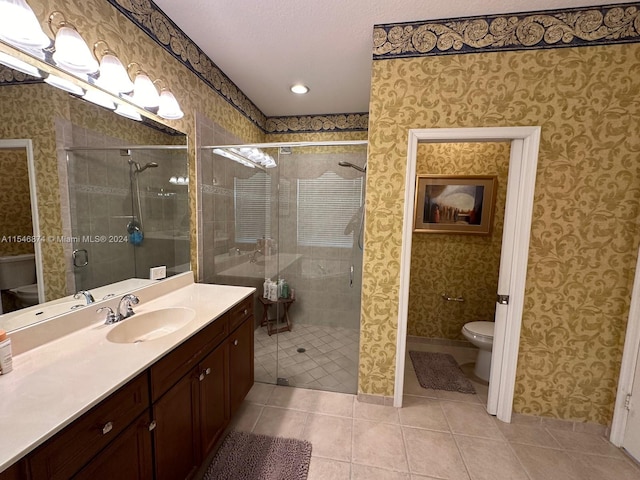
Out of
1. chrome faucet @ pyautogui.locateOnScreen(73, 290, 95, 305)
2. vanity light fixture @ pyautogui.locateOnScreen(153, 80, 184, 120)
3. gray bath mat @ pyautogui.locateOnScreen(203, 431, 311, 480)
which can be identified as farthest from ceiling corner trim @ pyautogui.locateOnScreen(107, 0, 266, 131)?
gray bath mat @ pyautogui.locateOnScreen(203, 431, 311, 480)

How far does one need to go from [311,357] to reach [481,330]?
1.54 metres

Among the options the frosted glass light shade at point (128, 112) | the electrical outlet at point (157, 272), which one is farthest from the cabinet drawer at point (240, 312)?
the frosted glass light shade at point (128, 112)

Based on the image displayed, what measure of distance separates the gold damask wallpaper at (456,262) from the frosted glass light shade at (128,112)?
2.43 metres

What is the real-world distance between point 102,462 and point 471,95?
8.16 feet

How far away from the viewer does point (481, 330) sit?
7.59 ft

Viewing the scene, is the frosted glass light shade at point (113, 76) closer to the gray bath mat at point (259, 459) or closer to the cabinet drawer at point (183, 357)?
the cabinet drawer at point (183, 357)

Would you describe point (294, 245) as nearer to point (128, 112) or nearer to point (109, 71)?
point (128, 112)

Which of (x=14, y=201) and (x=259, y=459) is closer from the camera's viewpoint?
(x=14, y=201)

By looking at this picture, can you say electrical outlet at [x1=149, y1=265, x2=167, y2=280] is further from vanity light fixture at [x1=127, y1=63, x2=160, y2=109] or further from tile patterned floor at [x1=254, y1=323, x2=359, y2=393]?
tile patterned floor at [x1=254, y1=323, x2=359, y2=393]

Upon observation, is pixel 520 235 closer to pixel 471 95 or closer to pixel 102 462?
pixel 471 95

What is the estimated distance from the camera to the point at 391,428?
1.77m

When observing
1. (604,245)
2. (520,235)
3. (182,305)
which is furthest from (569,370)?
(182,305)

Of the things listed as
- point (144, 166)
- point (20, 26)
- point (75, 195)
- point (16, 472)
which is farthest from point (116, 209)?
point (16, 472)

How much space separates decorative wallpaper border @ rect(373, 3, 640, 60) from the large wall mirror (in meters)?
1.66
